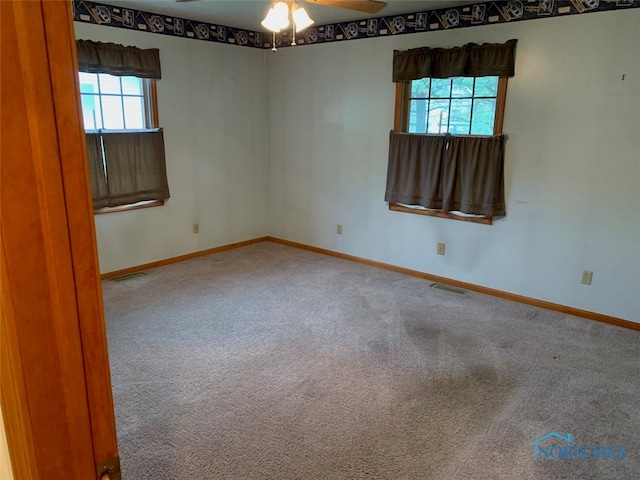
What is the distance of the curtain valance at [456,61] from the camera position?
379cm

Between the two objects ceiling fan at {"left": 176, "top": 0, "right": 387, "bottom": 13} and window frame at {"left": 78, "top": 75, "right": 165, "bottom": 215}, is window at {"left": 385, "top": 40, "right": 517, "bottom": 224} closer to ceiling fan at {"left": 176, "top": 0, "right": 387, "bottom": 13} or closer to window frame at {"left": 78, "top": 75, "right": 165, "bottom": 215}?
ceiling fan at {"left": 176, "top": 0, "right": 387, "bottom": 13}

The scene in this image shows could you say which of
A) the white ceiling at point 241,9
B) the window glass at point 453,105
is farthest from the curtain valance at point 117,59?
the window glass at point 453,105

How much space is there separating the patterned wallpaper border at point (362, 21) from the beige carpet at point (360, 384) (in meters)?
2.40

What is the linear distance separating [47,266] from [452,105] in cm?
411

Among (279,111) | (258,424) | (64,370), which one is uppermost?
(279,111)

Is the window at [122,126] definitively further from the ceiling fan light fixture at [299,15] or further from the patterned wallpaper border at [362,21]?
the ceiling fan light fixture at [299,15]

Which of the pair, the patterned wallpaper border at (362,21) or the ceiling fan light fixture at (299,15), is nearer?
the ceiling fan light fixture at (299,15)

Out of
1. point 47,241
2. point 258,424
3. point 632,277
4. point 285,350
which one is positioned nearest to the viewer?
point 47,241

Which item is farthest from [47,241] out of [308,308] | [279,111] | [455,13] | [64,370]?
[279,111]

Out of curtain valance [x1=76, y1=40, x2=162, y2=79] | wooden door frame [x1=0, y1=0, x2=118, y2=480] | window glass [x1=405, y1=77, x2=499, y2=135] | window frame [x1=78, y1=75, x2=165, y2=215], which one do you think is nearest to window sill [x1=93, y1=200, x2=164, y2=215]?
window frame [x1=78, y1=75, x2=165, y2=215]

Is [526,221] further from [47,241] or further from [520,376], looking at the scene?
[47,241]

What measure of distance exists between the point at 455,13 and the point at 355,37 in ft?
3.53

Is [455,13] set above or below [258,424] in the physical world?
above

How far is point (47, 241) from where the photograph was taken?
2.16 ft
